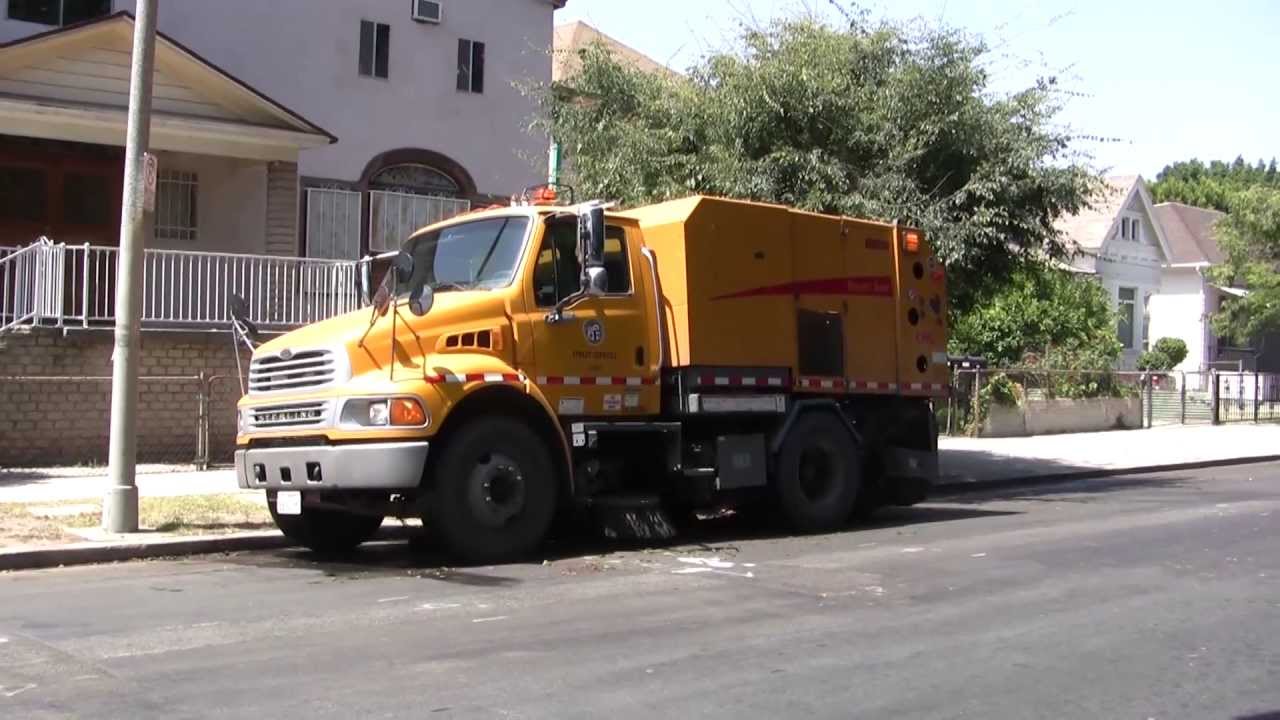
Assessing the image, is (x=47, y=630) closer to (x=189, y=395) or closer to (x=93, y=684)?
(x=93, y=684)

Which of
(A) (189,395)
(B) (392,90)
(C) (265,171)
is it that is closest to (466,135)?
(B) (392,90)

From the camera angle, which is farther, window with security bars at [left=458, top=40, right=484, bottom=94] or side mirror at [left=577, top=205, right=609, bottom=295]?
window with security bars at [left=458, top=40, right=484, bottom=94]

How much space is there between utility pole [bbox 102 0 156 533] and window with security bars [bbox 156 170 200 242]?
8.70 metres

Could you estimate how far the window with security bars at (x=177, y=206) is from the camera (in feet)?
65.3

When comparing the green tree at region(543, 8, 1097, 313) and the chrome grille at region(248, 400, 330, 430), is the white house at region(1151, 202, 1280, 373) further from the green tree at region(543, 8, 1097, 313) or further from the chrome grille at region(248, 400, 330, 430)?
the chrome grille at region(248, 400, 330, 430)

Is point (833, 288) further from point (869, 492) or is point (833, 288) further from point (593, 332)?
point (593, 332)

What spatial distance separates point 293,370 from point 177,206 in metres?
10.5

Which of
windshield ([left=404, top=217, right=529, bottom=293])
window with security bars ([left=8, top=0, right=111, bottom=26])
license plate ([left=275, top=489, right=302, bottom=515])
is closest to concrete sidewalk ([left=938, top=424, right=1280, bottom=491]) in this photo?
windshield ([left=404, top=217, right=529, bottom=293])

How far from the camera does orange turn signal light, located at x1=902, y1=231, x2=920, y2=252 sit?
1410 centimetres

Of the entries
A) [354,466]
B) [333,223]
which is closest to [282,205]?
[333,223]

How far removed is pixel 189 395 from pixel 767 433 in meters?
8.06

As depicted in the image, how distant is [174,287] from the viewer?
56.4 ft

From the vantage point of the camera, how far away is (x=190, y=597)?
9.02 m

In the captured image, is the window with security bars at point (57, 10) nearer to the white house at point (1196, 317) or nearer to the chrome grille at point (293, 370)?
the chrome grille at point (293, 370)
